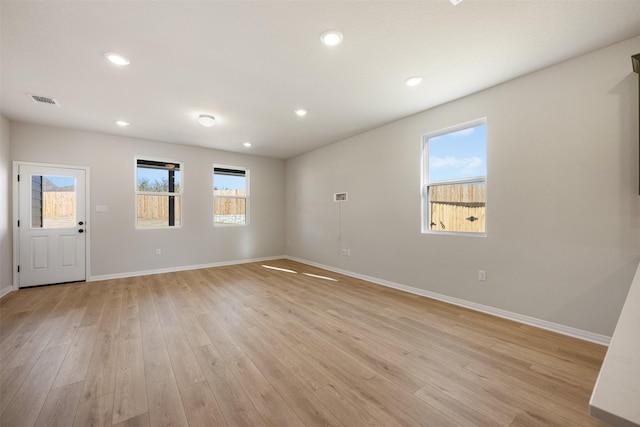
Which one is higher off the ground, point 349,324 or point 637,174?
point 637,174

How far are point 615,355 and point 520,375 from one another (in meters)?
1.65

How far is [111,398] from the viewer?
172 centimetres

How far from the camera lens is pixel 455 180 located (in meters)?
3.55

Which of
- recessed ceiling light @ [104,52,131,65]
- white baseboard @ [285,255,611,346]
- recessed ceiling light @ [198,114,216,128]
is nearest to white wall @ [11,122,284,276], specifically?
recessed ceiling light @ [198,114,216,128]

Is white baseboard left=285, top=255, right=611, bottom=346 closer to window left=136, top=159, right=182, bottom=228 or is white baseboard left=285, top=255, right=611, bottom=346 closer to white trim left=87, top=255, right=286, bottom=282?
white trim left=87, top=255, right=286, bottom=282

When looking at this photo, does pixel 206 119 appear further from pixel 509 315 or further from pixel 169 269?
pixel 509 315

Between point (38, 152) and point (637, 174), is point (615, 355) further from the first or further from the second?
point (38, 152)

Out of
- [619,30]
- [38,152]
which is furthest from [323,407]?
[38,152]

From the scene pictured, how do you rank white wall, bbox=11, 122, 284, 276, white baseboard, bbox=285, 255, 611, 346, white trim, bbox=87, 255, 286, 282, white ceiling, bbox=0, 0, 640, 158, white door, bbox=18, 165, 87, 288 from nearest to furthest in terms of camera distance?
white ceiling, bbox=0, 0, 640, 158 → white baseboard, bbox=285, 255, 611, 346 → white door, bbox=18, 165, 87, 288 → white wall, bbox=11, 122, 284, 276 → white trim, bbox=87, 255, 286, 282

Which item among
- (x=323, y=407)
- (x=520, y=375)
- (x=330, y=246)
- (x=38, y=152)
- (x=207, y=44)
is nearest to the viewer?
(x=323, y=407)

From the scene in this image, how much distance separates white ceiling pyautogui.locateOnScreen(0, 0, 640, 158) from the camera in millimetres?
1963

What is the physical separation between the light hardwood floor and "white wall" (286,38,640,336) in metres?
0.43

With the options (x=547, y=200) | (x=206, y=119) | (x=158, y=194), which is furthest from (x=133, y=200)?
(x=547, y=200)

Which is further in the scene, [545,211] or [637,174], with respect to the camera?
[545,211]
